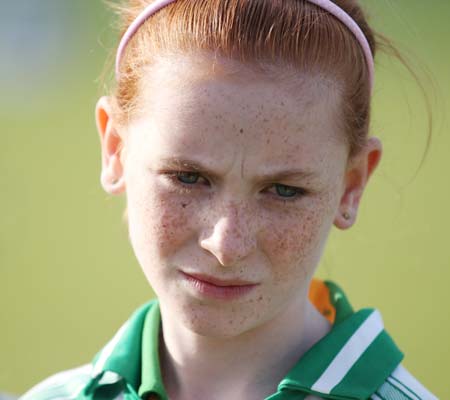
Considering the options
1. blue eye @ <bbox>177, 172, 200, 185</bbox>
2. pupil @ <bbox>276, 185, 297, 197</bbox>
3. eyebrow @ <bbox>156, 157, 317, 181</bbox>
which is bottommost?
pupil @ <bbox>276, 185, 297, 197</bbox>

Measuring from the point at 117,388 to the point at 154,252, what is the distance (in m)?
0.32

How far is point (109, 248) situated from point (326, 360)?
2.77 meters

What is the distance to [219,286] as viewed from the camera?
153 centimetres

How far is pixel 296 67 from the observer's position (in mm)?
1541

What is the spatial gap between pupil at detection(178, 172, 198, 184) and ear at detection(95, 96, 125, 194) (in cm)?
24

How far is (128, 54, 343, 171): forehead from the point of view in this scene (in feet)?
4.90

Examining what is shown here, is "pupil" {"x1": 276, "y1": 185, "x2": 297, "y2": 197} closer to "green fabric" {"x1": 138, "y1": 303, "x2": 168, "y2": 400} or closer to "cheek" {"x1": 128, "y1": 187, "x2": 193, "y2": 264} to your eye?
"cheek" {"x1": 128, "y1": 187, "x2": 193, "y2": 264}

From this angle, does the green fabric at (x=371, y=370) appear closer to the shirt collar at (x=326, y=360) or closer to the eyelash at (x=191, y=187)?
the shirt collar at (x=326, y=360)

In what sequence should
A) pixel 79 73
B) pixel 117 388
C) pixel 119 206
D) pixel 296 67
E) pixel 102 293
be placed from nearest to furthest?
1. pixel 296 67
2. pixel 117 388
3. pixel 102 293
4. pixel 119 206
5. pixel 79 73

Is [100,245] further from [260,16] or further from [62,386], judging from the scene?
[260,16]

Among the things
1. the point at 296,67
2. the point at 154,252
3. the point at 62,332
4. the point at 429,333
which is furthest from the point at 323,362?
the point at 62,332

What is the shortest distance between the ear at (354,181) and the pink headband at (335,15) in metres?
0.14

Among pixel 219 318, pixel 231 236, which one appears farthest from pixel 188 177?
pixel 219 318

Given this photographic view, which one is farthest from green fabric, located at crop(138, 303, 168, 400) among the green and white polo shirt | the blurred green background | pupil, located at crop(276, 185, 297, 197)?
the blurred green background
